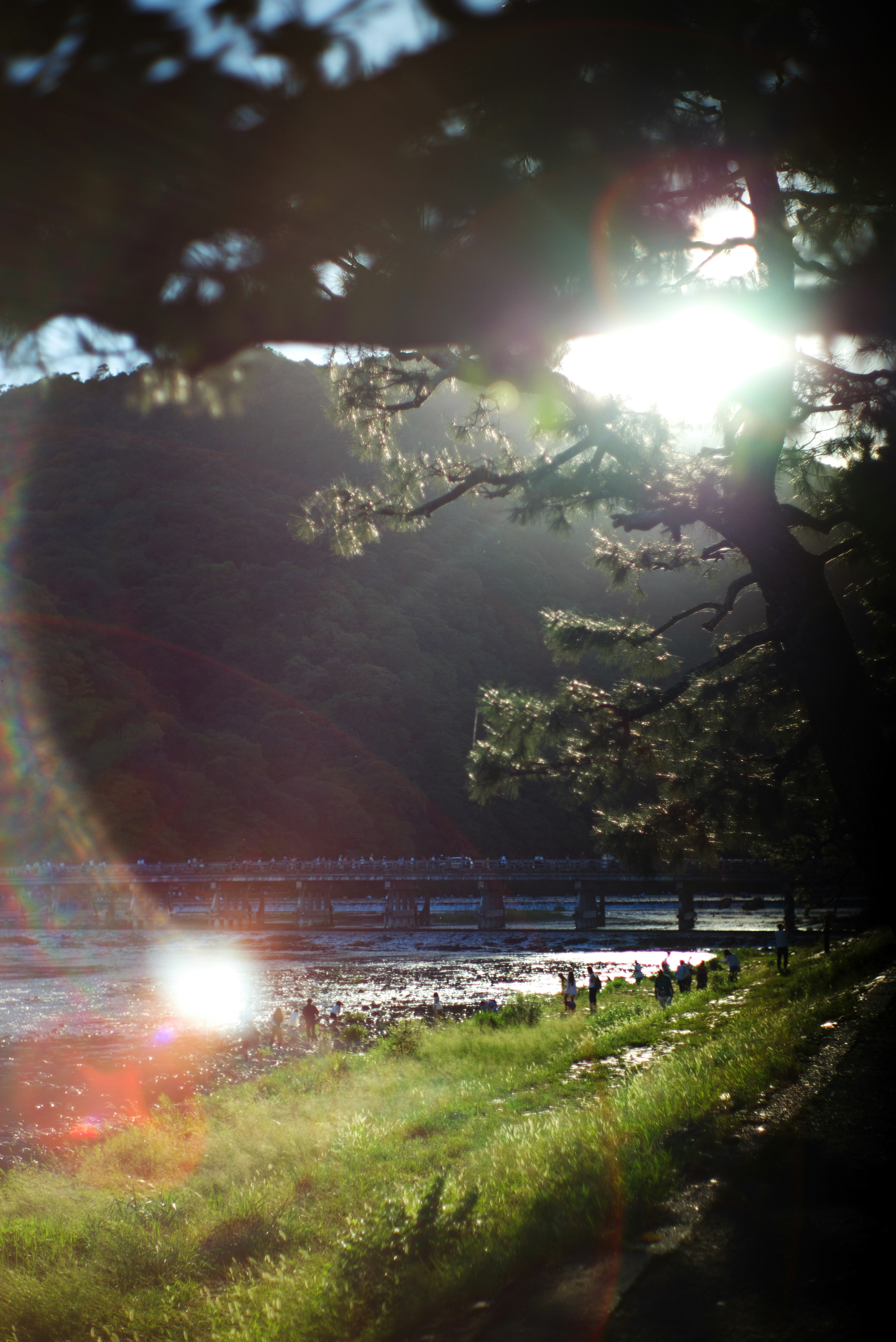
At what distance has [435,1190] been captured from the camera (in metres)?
5.11

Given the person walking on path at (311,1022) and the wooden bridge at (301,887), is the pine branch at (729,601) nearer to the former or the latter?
the person walking on path at (311,1022)

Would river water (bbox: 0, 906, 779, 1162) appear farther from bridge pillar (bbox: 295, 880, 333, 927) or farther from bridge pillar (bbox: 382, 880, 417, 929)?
bridge pillar (bbox: 295, 880, 333, 927)

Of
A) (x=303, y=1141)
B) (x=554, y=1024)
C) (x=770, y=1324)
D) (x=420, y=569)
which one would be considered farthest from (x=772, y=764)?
Result: (x=420, y=569)

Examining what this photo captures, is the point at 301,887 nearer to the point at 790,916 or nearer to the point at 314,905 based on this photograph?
the point at 314,905

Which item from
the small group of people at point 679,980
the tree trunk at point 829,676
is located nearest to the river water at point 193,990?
the small group of people at point 679,980

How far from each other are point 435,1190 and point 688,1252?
2341 mm

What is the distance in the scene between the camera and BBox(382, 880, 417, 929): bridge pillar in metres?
57.5

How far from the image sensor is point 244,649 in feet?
291

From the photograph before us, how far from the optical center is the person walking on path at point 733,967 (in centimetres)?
1723

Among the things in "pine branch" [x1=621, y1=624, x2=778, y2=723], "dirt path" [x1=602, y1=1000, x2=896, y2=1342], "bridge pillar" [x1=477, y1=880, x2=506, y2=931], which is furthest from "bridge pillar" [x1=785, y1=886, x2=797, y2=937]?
"dirt path" [x1=602, y1=1000, x2=896, y2=1342]

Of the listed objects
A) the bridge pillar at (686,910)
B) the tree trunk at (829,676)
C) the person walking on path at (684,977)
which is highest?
the tree trunk at (829,676)

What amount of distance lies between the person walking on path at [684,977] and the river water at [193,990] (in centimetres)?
624

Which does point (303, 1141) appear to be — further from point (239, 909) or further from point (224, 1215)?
A: point (239, 909)

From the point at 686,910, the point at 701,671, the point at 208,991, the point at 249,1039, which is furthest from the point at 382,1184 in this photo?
the point at 686,910
